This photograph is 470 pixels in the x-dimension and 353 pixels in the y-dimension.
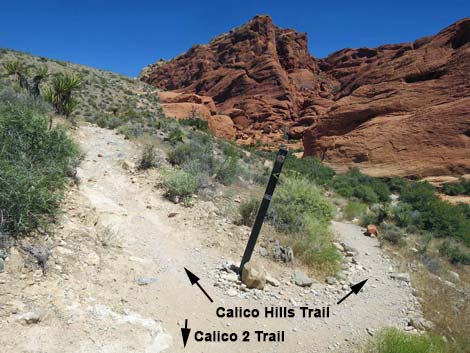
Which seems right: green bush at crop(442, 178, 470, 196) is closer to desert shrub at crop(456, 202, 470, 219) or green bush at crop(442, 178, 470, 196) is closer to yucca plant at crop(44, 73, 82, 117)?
desert shrub at crop(456, 202, 470, 219)

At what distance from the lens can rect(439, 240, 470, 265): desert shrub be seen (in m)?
7.62

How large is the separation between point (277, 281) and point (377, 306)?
5.75ft

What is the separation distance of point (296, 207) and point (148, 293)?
14.1 feet

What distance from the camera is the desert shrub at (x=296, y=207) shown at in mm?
6893

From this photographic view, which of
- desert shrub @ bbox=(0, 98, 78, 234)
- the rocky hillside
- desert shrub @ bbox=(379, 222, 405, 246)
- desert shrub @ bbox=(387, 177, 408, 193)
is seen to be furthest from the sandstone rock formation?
desert shrub @ bbox=(0, 98, 78, 234)

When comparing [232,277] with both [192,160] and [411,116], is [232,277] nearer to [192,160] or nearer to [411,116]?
[192,160]

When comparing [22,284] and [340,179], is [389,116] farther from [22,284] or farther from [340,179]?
[22,284]

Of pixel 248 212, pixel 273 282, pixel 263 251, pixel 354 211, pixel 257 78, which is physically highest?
pixel 257 78

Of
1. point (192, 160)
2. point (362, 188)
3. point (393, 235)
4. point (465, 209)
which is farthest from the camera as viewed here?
point (362, 188)

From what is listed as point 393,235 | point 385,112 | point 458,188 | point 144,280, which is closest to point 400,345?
point 144,280

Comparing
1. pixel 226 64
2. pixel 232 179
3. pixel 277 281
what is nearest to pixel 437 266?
pixel 277 281

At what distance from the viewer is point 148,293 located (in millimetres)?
4070

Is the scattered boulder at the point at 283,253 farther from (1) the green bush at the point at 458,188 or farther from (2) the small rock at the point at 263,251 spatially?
(1) the green bush at the point at 458,188

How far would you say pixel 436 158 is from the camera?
16.4 meters
